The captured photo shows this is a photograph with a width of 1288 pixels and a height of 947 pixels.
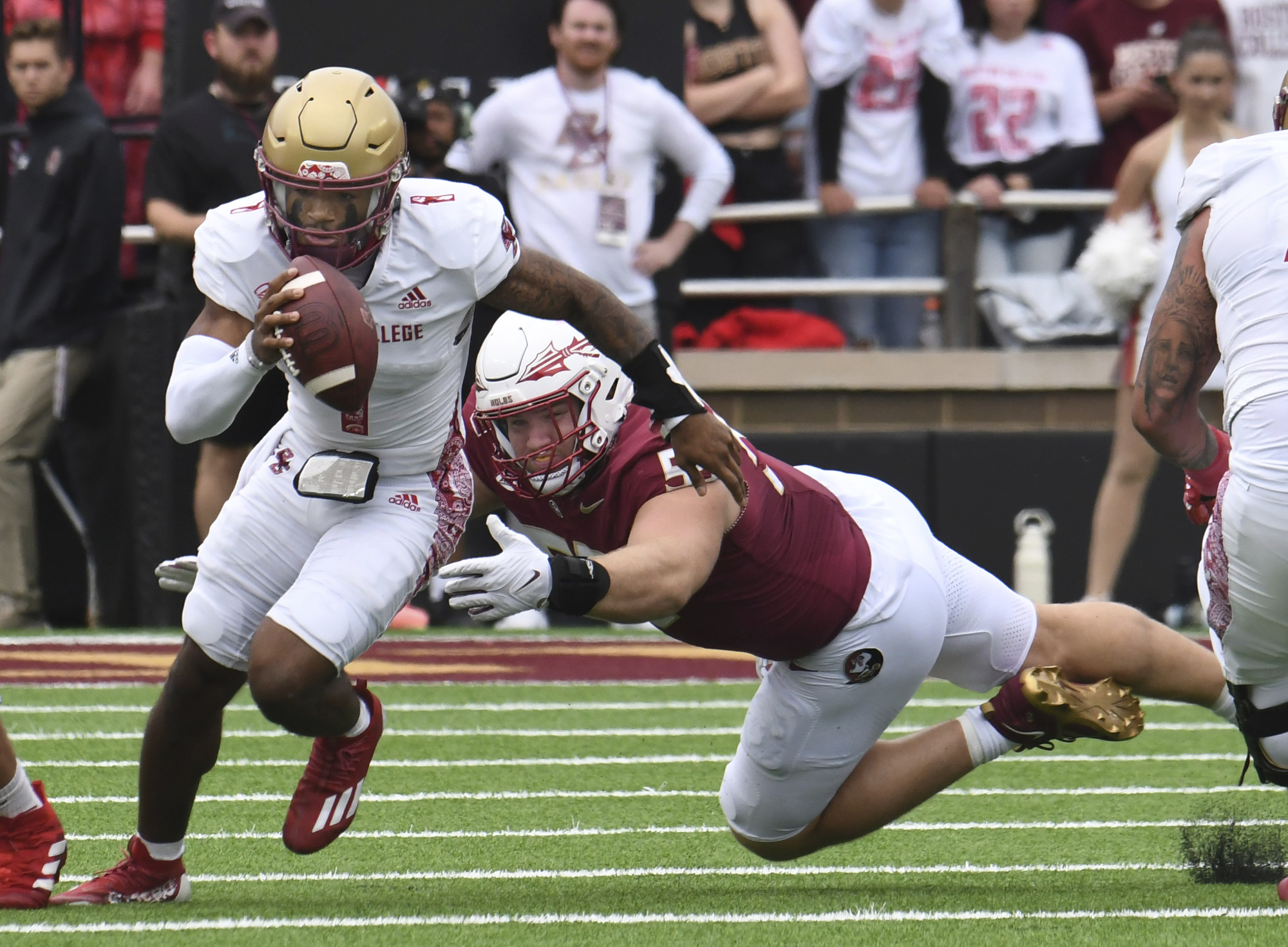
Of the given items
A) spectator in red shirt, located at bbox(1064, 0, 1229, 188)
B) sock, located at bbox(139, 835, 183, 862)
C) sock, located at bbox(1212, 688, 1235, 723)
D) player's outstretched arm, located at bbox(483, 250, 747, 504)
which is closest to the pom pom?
spectator in red shirt, located at bbox(1064, 0, 1229, 188)

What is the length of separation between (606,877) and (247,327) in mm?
1362

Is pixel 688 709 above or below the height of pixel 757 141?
below

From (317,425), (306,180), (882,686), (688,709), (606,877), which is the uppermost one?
(306,180)

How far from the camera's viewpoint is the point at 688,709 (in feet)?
21.8

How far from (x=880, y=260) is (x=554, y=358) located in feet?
16.8

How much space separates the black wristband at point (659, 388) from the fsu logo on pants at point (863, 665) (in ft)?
2.04

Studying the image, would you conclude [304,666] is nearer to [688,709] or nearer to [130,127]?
[688,709]

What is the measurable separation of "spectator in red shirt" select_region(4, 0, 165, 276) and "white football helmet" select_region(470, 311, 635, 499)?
5.07 meters

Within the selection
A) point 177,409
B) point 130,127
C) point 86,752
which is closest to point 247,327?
point 177,409

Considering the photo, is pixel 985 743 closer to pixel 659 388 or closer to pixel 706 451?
pixel 706 451

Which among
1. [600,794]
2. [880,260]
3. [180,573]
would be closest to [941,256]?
[880,260]

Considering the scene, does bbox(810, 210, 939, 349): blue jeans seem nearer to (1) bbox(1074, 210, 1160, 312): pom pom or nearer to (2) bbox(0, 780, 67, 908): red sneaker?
(1) bbox(1074, 210, 1160, 312): pom pom

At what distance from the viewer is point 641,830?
473 cm

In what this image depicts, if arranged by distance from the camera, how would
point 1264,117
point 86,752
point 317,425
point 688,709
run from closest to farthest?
point 317,425, point 86,752, point 688,709, point 1264,117
